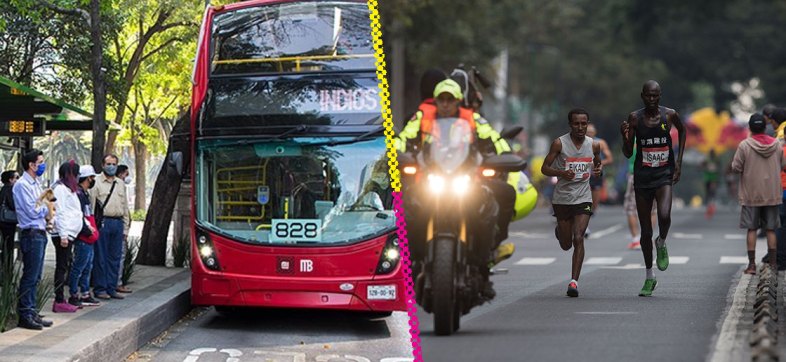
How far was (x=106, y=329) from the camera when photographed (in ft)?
46.0

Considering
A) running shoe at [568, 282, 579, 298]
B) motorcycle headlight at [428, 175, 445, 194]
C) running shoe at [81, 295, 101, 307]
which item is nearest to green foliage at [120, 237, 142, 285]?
Result: running shoe at [81, 295, 101, 307]

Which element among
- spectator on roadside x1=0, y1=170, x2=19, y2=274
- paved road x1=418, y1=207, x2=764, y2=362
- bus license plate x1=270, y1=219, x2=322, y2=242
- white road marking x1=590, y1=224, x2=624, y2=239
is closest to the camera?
paved road x1=418, y1=207, x2=764, y2=362

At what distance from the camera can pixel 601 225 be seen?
38.5 meters

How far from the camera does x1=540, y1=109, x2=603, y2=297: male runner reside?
11359 mm

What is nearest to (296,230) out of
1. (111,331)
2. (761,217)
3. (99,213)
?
(99,213)

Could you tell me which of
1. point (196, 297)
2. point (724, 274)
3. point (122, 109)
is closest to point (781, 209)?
point (724, 274)

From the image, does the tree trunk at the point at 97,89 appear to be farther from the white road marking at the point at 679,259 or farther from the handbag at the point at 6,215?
the white road marking at the point at 679,259

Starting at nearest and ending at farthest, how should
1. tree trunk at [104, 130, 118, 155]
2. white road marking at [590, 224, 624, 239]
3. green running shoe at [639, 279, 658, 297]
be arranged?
1. green running shoe at [639, 279, 658, 297]
2. tree trunk at [104, 130, 118, 155]
3. white road marking at [590, 224, 624, 239]

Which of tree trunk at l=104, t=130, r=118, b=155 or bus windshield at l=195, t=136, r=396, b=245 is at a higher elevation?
tree trunk at l=104, t=130, r=118, b=155

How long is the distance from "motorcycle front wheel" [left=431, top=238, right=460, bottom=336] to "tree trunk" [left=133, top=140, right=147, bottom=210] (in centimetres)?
1312

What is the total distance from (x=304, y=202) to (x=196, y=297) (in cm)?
140

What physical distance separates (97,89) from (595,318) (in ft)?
32.0

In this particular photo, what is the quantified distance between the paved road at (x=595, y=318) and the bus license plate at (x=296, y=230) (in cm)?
177

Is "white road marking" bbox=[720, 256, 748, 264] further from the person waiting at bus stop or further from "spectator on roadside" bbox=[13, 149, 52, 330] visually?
the person waiting at bus stop
